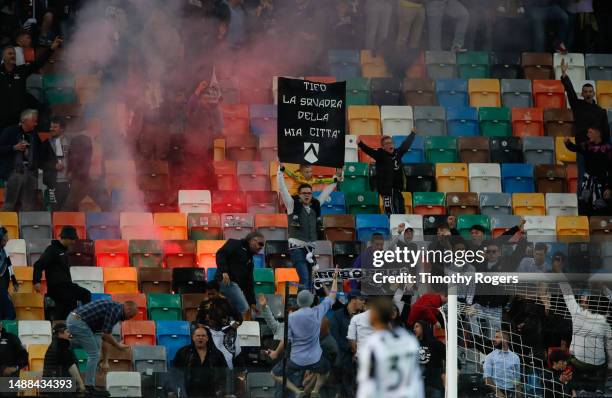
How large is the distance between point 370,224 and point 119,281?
3.07m

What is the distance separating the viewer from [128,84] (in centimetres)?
2192

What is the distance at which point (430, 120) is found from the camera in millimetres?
22359

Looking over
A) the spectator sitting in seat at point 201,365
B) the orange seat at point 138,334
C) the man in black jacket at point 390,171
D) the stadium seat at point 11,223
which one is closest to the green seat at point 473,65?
the man in black jacket at point 390,171

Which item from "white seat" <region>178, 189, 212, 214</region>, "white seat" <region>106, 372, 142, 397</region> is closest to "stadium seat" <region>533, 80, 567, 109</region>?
"white seat" <region>178, 189, 212, 214</region>

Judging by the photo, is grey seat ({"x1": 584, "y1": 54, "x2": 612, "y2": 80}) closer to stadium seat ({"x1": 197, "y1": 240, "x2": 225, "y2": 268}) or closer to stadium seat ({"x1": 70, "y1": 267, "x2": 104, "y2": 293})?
stadium seat ({"x1": 197, "y1": 240, "x2": 225, "y2": 268})

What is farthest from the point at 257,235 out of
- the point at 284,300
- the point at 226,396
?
the point at 226,396

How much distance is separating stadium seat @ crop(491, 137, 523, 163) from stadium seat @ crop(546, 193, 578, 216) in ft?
2.71

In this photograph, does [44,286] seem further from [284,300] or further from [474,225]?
[474,225]

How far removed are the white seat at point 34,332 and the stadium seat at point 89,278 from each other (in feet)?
4.40

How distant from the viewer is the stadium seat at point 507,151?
72.3 feet

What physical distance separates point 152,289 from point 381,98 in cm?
486

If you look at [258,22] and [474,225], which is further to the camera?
[258,22]

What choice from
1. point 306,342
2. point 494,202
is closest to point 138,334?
point 306,342

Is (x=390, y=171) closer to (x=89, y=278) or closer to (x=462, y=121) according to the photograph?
(x=462, y=121)
